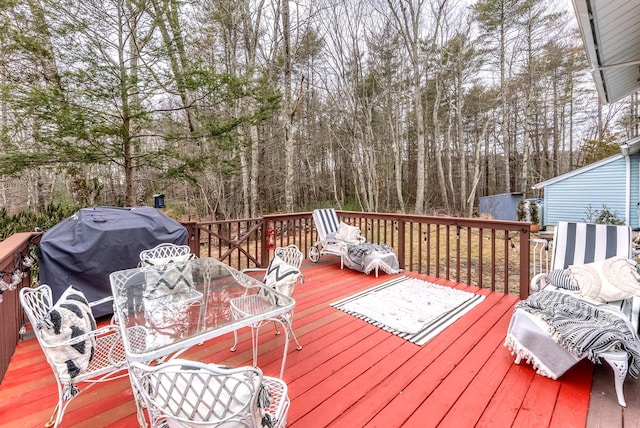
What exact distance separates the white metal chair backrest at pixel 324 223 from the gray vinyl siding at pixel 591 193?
996cm

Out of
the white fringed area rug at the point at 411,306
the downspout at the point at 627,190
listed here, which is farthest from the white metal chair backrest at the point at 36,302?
the downspout at the point at 627,190

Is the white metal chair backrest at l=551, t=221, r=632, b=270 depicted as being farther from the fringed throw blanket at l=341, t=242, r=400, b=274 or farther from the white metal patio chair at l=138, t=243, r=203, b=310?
the white metal patio chair at l=138, t=243, r=203, b=310

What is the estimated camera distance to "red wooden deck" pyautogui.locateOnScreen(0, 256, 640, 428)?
5.62 ft

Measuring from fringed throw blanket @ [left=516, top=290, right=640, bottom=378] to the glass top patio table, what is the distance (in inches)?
72.8

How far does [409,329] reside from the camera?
9.00 feet

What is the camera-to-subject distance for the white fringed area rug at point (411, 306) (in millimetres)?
2773

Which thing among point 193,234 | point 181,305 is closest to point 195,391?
point 181,305

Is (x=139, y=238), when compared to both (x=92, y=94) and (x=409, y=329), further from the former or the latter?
(x=409, y=329)

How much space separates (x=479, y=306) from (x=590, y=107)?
17.6 m

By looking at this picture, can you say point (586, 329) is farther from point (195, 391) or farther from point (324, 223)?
point (324, 223)

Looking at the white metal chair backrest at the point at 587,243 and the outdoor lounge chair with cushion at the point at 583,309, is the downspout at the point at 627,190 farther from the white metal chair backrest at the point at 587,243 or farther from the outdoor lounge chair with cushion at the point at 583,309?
the outdoor lounge chair with cushion at the point at 583,309

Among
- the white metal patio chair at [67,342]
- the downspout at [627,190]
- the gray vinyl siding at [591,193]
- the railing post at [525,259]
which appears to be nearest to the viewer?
the white metal patio chair at [67,342]

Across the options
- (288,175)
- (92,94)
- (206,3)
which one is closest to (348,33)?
(206,3)

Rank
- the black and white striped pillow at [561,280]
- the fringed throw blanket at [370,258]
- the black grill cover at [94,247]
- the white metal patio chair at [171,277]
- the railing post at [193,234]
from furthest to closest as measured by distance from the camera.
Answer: the fringed throw blanket at [370,258], the railing post at [193,234], the black grill cover at [94,247], the black and white striped pillow at [561,280], the white metal patio chair at [171,277]
